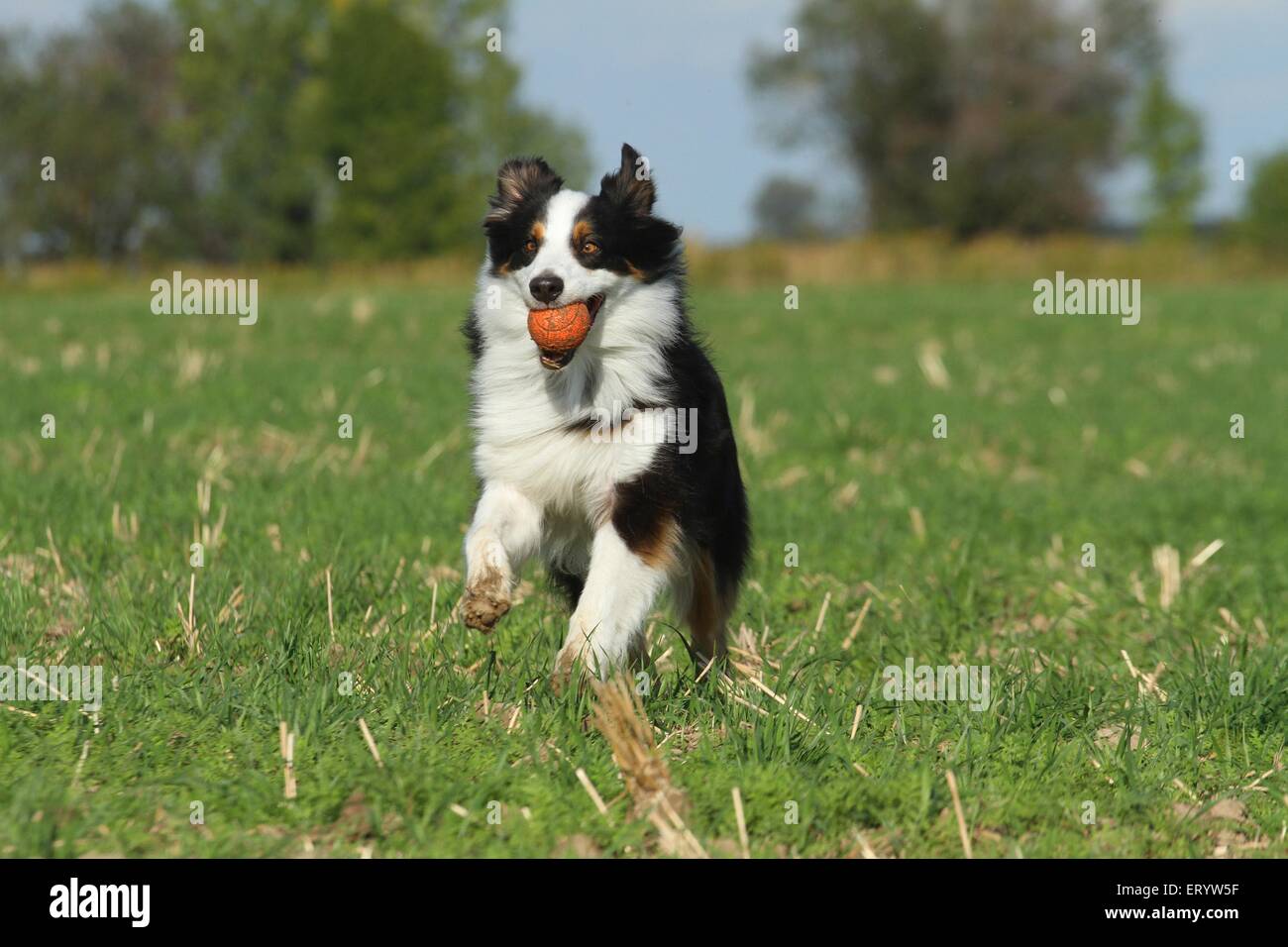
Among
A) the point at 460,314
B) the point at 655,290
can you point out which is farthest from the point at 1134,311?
the point at 655,290

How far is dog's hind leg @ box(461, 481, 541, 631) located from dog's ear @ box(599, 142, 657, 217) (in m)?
1.16

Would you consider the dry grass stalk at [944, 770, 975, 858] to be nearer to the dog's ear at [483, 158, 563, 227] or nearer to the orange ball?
the orange ball

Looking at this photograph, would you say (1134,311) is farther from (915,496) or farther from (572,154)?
(572,154)

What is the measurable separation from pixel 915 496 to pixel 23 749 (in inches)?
245

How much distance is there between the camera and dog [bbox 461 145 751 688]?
4.67m

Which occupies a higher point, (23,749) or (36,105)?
(36,105)

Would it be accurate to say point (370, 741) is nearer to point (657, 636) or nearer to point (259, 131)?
point (657, 636)

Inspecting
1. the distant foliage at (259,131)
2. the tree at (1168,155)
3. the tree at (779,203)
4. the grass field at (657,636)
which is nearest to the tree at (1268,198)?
the tree at (1168,155)

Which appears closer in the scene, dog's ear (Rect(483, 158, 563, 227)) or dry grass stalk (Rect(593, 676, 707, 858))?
dry grass stalk (Rect(593, 676, 707, 858))

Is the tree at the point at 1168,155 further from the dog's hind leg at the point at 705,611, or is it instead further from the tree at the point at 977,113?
the dog's hind leg at the point at 705,611

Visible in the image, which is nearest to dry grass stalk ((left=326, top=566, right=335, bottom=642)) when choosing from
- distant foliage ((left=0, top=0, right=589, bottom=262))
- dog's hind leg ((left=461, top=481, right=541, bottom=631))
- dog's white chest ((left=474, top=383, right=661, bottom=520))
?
dog's hind leg ((left=461, top=481, right=541, bottom=631))

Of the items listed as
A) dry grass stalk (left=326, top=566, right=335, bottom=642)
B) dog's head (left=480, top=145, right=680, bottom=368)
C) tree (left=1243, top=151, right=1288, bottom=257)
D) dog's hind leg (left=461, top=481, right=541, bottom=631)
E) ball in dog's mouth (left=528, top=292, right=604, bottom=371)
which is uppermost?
tree (left=1243, top=151, right=1288, bottom=257)

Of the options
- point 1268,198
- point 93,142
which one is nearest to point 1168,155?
point 1268,198
